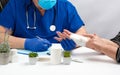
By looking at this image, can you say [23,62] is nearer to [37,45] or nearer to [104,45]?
[37,45]

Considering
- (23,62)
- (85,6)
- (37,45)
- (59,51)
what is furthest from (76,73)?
(85,6)

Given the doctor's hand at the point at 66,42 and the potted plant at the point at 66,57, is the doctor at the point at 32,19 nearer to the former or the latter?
the doctor's hand at the point at 66,42

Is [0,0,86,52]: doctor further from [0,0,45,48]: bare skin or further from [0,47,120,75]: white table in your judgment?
[0,47,120,75]: white table

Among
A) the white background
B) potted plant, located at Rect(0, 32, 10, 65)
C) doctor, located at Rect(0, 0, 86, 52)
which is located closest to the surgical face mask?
doctor, located at Rect(0, 0, 86, 52)

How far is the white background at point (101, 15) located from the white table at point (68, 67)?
1028 millimetres

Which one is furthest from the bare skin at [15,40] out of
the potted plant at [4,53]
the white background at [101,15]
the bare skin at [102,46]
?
the white background at [101,15]

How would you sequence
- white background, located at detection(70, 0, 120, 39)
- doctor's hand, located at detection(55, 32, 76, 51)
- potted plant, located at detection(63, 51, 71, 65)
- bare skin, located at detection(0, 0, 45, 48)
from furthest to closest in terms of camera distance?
white background, located at detection(70, 0, 120, 39), bare skin, located at detection(0, 0, 45, 48), doctor's hand, located at detection(55, 32, 76, 51), potted plant, located at detection(63, 51, 71, 65)

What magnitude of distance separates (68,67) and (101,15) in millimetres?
1297

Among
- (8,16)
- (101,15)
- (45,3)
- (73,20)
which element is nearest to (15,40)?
(8,16)

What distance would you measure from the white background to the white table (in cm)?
103

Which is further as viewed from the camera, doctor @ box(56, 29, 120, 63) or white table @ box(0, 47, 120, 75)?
doctor @ box(56, 29, 120, 63)

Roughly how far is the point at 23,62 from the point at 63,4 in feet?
2.34

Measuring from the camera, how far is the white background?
252cm

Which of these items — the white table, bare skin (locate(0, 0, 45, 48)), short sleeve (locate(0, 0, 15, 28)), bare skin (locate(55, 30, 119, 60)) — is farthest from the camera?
short sleeve (locate(0, 0, 15, 28))
